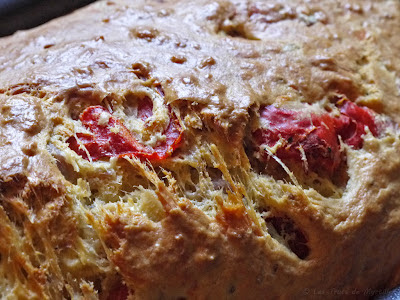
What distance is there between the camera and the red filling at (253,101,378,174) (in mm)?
1829

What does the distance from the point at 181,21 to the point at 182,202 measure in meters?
0.97

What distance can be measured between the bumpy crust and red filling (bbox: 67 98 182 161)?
0.03 metres

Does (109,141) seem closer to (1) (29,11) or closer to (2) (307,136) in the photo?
(2) (307,136)

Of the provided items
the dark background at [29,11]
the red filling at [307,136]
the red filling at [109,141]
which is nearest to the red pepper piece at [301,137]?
the red filling at [307,136]

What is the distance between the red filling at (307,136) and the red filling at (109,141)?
365 mm

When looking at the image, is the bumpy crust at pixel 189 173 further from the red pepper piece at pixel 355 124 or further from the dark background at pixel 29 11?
the dark background at pixel 29 11

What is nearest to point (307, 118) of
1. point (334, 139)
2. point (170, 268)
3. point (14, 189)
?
point (334, 139)

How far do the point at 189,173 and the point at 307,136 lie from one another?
1.65 ft

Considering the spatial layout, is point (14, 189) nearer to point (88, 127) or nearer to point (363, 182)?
point (88, 127)

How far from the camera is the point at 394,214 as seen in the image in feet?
6.40

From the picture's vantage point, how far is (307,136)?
6.11ft

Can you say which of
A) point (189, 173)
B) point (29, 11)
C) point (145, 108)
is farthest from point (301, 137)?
point (29, 11)

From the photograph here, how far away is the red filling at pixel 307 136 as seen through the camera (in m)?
1.83

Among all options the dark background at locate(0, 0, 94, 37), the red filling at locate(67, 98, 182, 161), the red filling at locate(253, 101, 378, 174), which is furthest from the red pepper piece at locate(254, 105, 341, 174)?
the dark background at locate(0, 0, 94, 37)
